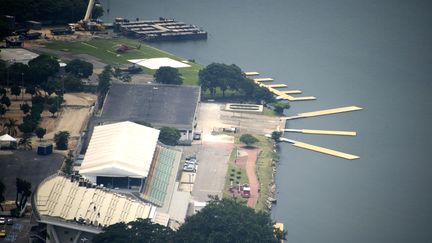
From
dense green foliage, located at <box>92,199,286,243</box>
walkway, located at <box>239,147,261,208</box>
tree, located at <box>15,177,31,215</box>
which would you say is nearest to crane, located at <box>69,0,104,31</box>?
walkway, located at <box>239,147,261,208</box>

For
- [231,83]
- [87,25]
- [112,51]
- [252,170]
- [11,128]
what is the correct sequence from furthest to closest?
[87,25] → [112,51] → [231,83] → [11,128] → [252,170]

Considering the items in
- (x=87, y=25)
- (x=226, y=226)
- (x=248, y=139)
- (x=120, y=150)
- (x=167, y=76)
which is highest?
(x=87, y=25)

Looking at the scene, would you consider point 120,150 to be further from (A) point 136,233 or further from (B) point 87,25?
(B) point 87,25

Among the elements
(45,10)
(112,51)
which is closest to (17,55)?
(112,51)

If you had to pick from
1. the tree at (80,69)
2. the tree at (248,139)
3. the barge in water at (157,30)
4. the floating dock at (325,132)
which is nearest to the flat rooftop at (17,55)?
the tree at (80,69)

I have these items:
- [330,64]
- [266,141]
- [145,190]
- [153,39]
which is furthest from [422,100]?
[145,190]

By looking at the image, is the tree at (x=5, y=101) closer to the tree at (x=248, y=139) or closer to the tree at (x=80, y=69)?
the tree at (x=80, y=69)

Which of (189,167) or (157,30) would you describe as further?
(157,30)
